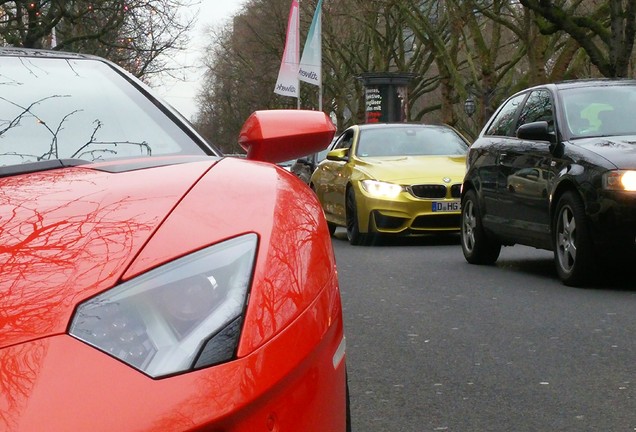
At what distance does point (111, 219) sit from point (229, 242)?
11.6 inches

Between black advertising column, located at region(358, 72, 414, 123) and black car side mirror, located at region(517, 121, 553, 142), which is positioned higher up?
black car side mirror, located at region(517, 121, 553, 142)

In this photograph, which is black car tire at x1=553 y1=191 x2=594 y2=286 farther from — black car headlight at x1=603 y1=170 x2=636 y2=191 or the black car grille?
the black car grille

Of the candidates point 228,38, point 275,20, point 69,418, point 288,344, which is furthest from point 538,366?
point 228,38

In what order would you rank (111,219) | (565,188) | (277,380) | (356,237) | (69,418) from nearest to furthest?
(69,418)
(277,380)
(111,219)
(565,188)
(356,237)

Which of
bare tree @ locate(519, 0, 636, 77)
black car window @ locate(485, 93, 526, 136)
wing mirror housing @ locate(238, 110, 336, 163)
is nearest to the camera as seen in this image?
wing mirror housing @ locate(238, 110, 336, 163)

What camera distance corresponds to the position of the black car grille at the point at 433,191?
15500mm

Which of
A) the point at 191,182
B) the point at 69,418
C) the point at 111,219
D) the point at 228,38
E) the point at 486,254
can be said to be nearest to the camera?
the point at 69,418

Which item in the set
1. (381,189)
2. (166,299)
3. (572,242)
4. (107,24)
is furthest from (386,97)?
(166,299)

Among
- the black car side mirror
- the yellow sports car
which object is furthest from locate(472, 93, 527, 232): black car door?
the yellow sports car

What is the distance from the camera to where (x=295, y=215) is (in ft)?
9.75

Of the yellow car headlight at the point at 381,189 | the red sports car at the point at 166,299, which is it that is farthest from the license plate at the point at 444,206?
the red sports car at the point at 166,299

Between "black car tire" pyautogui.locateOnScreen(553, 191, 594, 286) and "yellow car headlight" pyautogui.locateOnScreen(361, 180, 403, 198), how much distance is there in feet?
18.7

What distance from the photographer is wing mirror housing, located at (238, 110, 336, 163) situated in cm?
378

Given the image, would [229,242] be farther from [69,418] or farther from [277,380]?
[69,418]
